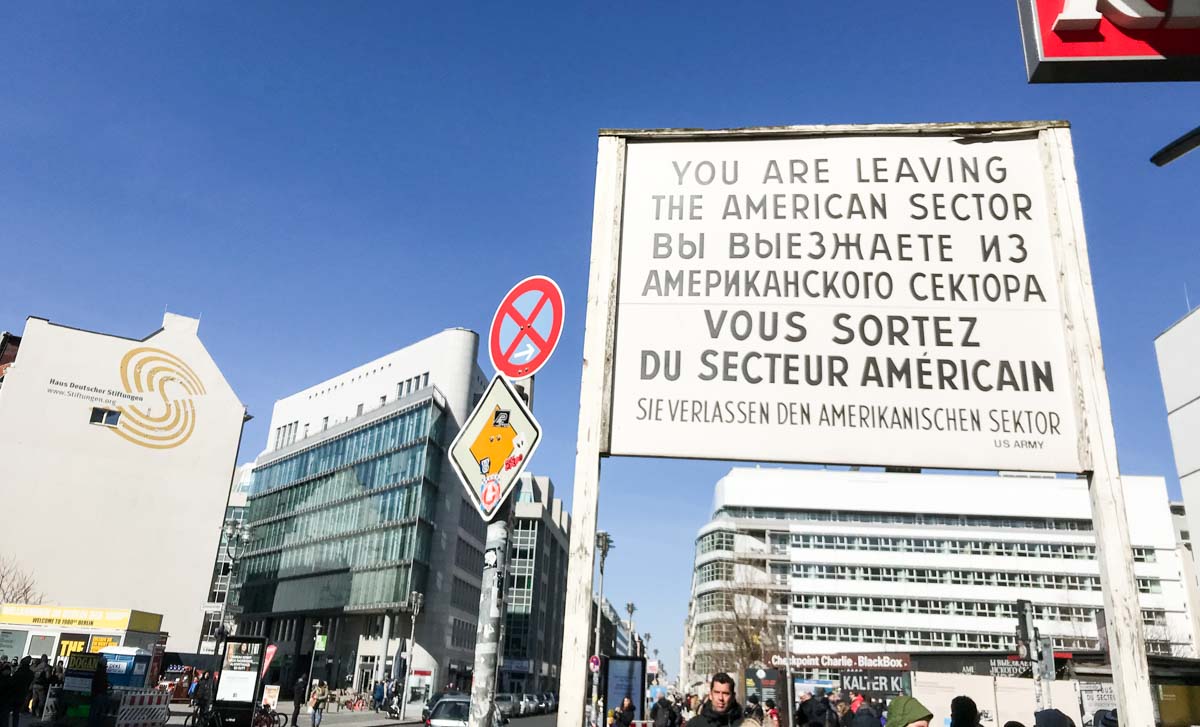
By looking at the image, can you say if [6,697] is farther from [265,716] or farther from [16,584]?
[16,584]

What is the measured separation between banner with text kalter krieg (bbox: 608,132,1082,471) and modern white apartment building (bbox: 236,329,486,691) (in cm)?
6023

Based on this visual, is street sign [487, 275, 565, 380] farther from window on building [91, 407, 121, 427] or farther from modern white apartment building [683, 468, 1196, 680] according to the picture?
modern white apartment building [683, 468, 1196, 680]

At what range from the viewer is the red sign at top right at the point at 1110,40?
4473 mm

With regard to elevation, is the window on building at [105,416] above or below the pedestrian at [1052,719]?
above

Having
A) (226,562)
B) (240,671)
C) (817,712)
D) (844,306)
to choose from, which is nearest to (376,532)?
(226,562)

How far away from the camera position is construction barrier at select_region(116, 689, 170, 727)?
1697 centimetres

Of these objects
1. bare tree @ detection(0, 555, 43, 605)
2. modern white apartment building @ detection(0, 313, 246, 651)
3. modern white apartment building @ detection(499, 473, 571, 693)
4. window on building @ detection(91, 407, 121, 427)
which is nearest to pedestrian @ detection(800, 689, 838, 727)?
bare tree @ detection(0, 555, 43, 605)

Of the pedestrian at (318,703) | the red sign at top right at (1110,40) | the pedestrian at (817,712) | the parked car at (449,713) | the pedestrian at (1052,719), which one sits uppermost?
the red sign at top right at (1110,40)

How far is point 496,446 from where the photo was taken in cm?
477

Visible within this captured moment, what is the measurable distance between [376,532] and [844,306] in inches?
2630

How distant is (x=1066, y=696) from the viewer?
66.6ft

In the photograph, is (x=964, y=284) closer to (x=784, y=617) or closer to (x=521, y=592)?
(x=784, y=617)

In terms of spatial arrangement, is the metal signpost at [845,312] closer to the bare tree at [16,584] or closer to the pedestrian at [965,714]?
the pedestrian at [965,714]

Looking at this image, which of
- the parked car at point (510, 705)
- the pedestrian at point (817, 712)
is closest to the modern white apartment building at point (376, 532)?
the parked car at point (510, 705)
